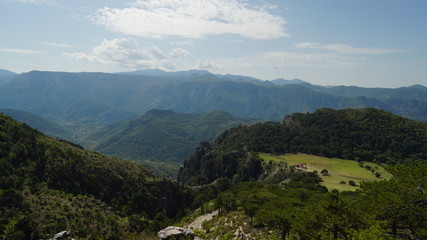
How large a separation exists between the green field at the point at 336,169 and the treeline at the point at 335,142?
423 inches

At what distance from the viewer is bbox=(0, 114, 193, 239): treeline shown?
51.0m

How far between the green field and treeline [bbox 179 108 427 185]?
10.7 m

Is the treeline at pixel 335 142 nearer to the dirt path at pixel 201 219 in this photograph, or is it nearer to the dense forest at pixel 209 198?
the dense forest at pixel 209 198

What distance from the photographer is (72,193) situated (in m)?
70.0

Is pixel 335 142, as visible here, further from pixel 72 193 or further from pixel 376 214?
pixel 72 193

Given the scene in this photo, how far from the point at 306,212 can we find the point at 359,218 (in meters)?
6.24

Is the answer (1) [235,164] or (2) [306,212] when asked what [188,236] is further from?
(1) [235,164]

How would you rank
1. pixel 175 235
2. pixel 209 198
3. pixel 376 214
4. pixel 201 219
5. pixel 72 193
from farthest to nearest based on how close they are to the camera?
pixel 209 198
pixel 72 193
pixel 201 219
pixel 175 235
pixel 376 214

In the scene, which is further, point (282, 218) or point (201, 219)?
point (201, 219)

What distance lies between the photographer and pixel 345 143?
161000mm

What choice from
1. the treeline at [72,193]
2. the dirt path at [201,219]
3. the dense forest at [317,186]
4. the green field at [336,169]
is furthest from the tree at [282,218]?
the green field at [336,169]

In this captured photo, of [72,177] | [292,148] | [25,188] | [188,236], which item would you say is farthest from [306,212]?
[292,148]

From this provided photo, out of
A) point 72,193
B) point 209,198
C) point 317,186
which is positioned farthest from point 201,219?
point 72,193

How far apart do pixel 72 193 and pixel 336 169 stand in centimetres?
11069
